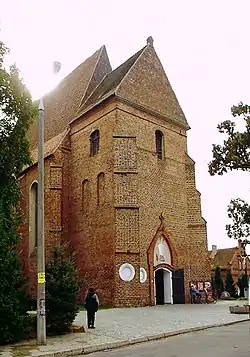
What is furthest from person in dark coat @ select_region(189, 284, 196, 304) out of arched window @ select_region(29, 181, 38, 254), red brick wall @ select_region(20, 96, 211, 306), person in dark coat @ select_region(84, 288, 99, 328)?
person in dark coat @ select_region(84, 288, 99, 328)

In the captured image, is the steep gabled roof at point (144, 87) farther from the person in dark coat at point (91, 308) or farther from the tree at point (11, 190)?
the person in dark coat at point (91, 308)

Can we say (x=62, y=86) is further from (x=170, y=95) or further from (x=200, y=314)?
(x=200, y=314)

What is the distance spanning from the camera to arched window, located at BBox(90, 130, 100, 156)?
30891mm

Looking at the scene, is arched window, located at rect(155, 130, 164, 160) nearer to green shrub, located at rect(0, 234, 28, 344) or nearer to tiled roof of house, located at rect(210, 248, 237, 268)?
green shrub, located at rect(0, 234, 28, 344)

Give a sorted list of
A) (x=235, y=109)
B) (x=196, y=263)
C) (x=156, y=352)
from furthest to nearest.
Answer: (x=196, y=263), (x=156, y=352), (x=235, y=109)

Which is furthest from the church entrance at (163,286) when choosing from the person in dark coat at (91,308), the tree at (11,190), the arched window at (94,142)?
the tree at (11,190)

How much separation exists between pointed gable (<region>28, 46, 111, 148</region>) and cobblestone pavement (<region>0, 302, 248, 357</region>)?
1688 cm

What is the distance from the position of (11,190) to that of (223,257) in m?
61.6

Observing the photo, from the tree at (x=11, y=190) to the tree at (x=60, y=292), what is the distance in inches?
38.3

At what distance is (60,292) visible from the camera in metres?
15.5

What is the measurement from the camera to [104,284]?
27016 millimetres

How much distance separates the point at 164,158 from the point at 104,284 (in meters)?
9.39

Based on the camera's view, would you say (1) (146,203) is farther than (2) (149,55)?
No

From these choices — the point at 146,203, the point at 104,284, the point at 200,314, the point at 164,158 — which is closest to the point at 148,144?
the point at 164,158
